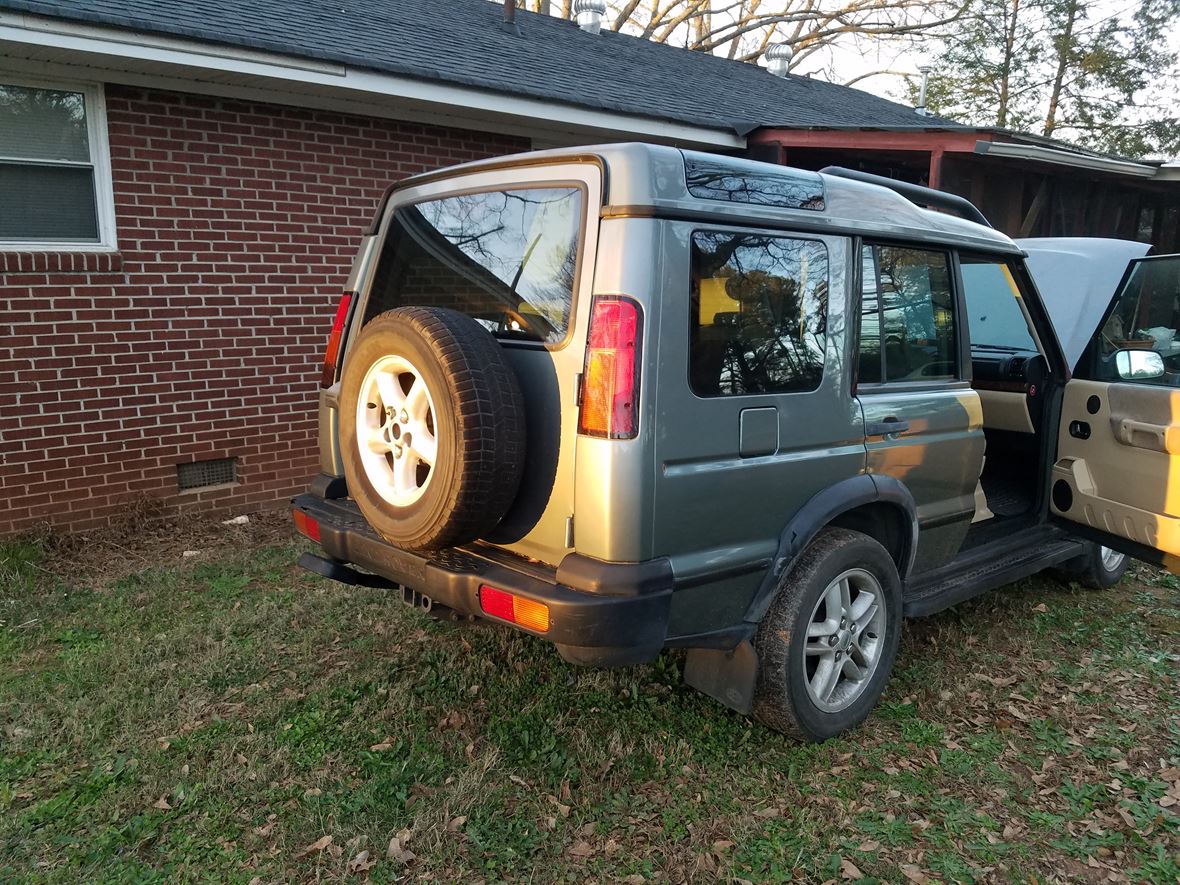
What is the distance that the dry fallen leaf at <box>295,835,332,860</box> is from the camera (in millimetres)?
→ 2668

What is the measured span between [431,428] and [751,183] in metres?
1.35

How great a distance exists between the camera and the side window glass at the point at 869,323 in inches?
129

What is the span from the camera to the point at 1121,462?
4.02 m

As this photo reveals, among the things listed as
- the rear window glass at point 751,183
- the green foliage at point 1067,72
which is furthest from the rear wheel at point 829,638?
the green foliage at point 1067,72

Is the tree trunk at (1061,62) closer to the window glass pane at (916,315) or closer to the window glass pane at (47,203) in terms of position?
the window glass pane at (916,315)

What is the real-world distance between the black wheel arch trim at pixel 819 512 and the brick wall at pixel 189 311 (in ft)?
15.2

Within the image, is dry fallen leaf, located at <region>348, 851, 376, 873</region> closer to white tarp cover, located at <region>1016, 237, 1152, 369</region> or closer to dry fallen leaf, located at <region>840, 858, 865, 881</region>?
dry fallen leaf, located at <region>840, 858, 865, 881</region>

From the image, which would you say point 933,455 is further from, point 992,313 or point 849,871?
point 992,313

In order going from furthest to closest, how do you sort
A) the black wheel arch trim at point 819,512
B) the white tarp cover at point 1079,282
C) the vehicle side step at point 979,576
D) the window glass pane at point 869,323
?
the white tarp cover at point 1079,282 → the vehicle side step at point 979,576 → the window glass pane at point 869,323 → the black wheel arch trim at point 819,512

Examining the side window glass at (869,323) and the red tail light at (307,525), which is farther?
the red tail light at (307,525)

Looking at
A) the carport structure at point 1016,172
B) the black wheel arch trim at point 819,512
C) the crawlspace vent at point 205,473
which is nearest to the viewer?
the black wheel arch trim at point 819,512

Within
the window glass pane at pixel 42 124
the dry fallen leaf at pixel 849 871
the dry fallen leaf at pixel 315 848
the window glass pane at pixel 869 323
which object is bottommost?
the dry fallen leaf at pixel 849 871

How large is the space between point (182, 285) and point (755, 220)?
4610 mm

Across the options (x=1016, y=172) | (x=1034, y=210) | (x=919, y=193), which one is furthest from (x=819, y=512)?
(x=1034, y=210)
